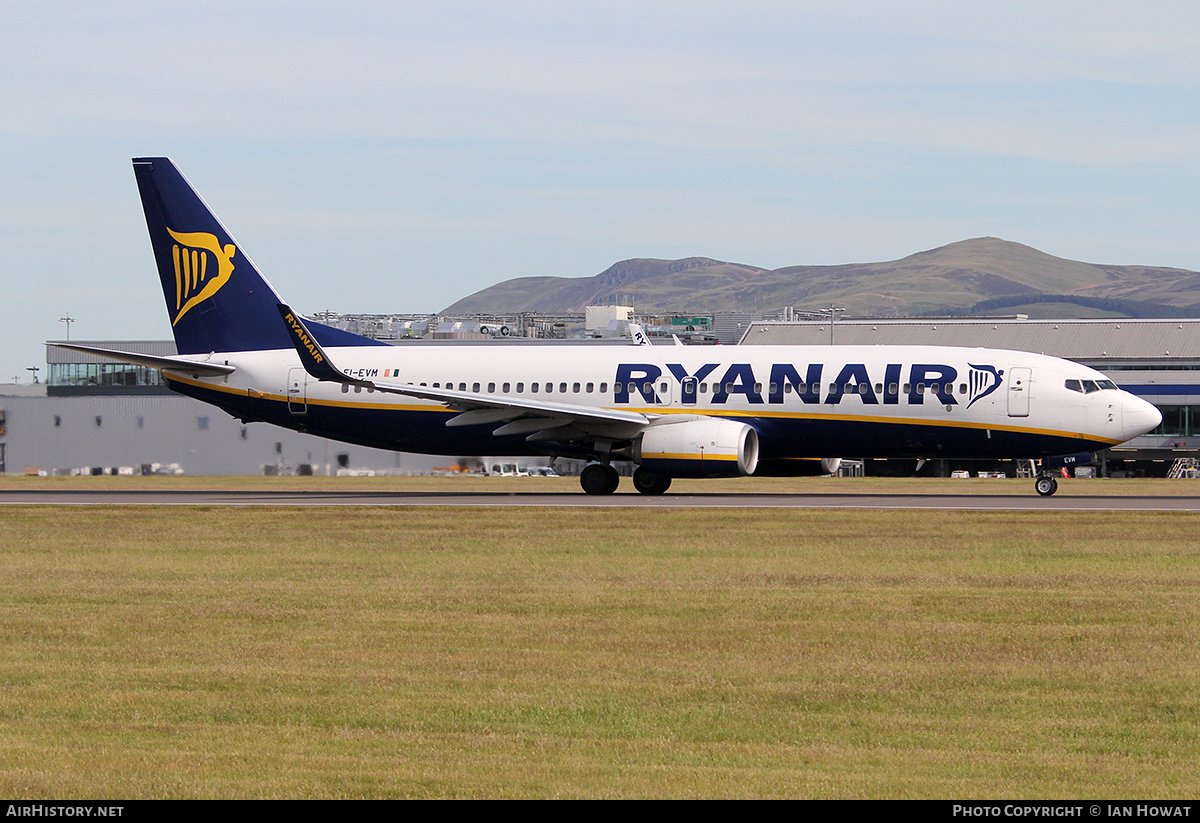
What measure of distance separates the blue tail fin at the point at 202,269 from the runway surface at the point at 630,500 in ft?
16.6

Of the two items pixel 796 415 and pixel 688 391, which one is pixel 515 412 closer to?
pixel 688 391

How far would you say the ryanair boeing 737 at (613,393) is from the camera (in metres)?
37.8

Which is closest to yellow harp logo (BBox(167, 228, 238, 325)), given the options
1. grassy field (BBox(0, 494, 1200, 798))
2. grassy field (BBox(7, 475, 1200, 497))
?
grassy field (BBox(7, 475, 1200, 497))

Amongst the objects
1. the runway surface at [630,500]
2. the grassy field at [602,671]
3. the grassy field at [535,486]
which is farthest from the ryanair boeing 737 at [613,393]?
the grassy field at [602,671]

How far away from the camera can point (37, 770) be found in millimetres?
9273

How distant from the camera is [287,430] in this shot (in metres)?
57.0

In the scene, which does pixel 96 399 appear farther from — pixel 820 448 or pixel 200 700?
pixel 200 700

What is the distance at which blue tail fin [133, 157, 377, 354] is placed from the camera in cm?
4459

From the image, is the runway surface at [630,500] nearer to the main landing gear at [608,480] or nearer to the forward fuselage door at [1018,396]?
the main landing gear at [608,480]

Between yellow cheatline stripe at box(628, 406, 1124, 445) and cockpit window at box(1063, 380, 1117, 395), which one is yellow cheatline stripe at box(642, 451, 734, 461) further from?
cockpit window at box(1063, 380, 1117, 395)

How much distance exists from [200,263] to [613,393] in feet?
46.0

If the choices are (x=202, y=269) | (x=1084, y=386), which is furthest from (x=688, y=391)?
(x=202, y=269)

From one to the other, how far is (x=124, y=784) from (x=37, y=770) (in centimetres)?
71
